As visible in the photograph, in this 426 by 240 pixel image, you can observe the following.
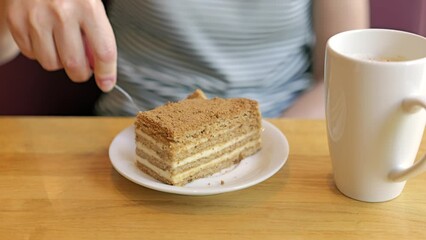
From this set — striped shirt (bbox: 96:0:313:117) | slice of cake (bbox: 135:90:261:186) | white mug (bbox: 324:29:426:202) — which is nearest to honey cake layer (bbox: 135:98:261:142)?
slice of cake (bbox: 135:90:261:186)

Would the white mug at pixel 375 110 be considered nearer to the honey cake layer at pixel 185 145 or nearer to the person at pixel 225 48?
the honey cake layer at pixel 185 145

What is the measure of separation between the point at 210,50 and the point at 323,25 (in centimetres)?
21

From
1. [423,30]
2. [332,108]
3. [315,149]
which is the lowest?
[423,30]

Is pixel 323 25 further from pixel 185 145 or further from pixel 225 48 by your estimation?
pixel 185 145

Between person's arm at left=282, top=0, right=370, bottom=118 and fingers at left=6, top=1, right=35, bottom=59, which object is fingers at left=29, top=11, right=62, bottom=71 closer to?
fingers at left=6, top=1, right=35, bottom=59

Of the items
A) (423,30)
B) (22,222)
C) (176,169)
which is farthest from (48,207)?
(423,30)

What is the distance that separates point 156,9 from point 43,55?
343 mm

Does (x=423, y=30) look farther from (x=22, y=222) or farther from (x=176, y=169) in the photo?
(x=22, y=222)

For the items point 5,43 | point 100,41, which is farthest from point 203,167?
point 5,43

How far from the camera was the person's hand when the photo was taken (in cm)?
71

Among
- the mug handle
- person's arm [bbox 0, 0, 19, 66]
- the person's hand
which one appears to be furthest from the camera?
person's arm [bbox 0, 0, 19, 66]

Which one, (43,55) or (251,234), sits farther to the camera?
(43,55)

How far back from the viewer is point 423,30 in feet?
4.20

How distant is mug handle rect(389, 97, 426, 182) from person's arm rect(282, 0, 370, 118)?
17.4 inches
